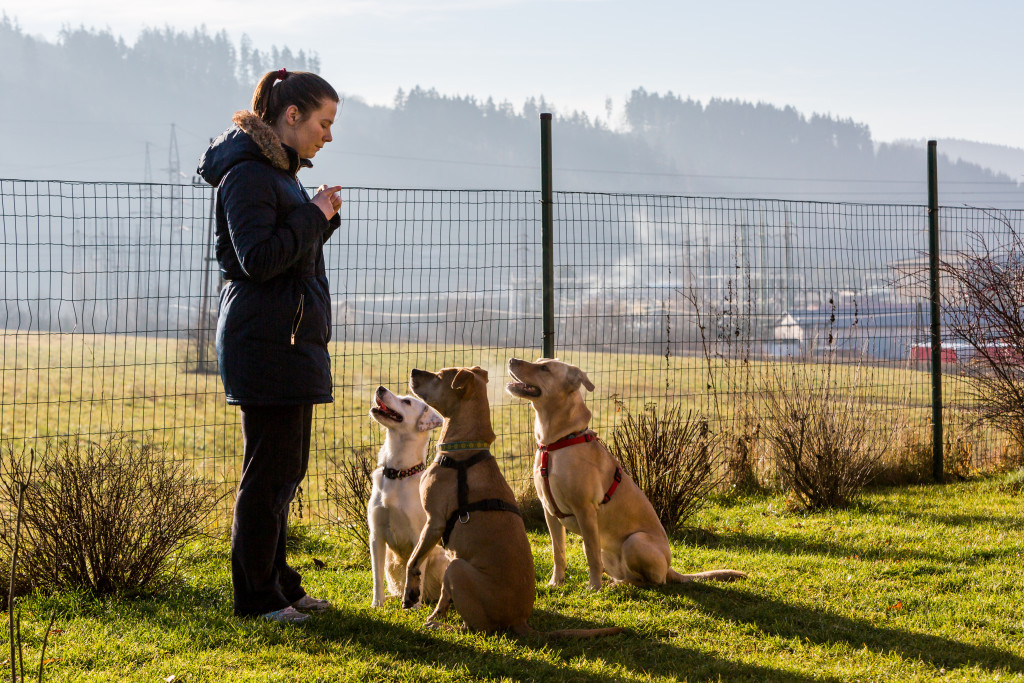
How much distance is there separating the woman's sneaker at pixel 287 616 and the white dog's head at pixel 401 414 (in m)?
1.02

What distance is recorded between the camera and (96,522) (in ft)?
16.3

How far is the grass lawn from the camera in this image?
3818 mm

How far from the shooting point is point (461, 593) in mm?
4137

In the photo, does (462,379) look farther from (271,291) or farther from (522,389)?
(271,291)

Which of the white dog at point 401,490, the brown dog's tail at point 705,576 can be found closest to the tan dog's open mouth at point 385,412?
the white dog at point 401,490

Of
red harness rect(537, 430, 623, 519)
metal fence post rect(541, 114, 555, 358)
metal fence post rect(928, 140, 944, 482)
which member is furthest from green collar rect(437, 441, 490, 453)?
metal fence post rect(928, 140, 944, 482)

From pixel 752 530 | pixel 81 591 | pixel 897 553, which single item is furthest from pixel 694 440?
pixel 81 591

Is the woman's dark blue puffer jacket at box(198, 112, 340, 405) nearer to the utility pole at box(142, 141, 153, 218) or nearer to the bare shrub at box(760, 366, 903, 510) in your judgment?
the utility pole at box(142, 141, 153, 218)

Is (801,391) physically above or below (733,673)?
above

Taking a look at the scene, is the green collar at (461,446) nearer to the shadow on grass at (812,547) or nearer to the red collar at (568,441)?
the red collar at (568,441)

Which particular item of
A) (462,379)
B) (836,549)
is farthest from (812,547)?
(462,379)

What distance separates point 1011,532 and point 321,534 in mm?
5241

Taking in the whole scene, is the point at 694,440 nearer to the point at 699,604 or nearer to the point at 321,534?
the point at 699,604

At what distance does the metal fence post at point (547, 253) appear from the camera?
706cm
